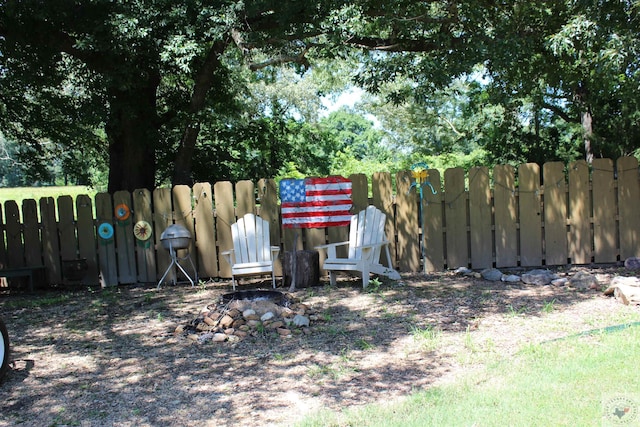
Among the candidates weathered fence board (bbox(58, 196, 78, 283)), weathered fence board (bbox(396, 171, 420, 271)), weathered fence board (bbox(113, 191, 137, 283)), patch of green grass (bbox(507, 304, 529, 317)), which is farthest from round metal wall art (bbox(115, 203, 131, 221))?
patch of green grass (bbox(507, 304, 529, 317))

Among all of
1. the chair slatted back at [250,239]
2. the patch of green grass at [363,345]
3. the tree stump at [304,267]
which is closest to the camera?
the patch of green grass at [363,345]

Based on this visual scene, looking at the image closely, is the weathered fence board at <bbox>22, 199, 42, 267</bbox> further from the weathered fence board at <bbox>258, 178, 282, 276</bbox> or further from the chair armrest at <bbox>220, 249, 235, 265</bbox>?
the weathered fence board at <bbox>258, 178, 282, 276</bbox>

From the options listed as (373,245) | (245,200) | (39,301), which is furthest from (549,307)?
(39,301)

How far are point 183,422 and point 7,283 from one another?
5.76 m

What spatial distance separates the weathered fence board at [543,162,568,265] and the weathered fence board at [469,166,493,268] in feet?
2.31

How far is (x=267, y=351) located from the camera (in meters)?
4.42

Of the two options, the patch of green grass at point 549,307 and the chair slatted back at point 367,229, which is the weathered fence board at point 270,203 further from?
the patch of green grass at point 549,307

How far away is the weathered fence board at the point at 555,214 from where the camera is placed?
7.33 meters

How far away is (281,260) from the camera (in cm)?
714

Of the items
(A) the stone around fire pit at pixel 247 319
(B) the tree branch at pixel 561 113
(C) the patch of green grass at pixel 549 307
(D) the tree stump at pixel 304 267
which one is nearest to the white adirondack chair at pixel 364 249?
(D) the tree stump at pixel 304 267

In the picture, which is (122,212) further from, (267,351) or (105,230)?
(267,351)

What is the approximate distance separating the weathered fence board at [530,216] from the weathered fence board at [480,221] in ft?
1.31

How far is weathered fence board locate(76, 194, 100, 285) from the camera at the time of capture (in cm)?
764

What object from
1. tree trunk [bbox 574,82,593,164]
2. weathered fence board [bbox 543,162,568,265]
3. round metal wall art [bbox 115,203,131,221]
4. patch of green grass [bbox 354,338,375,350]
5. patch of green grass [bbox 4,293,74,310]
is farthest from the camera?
tree trunk [bbox 574,82,593,164]
